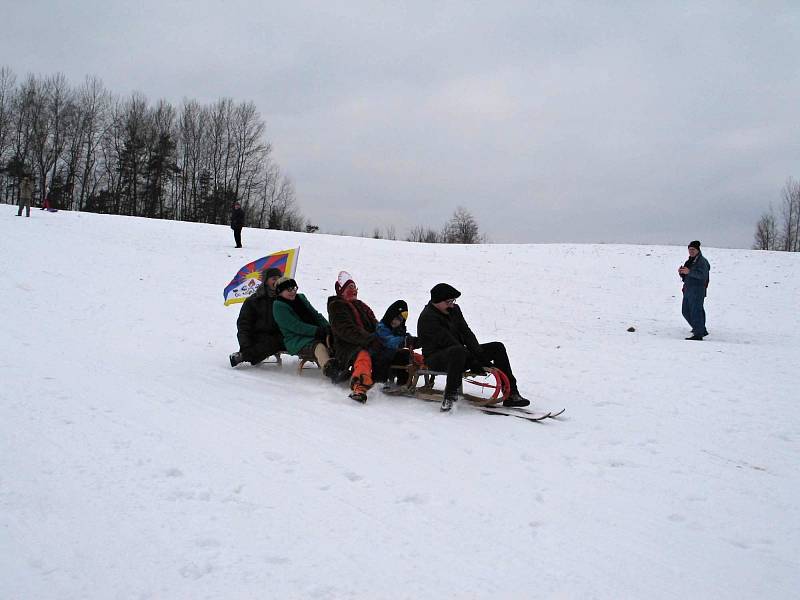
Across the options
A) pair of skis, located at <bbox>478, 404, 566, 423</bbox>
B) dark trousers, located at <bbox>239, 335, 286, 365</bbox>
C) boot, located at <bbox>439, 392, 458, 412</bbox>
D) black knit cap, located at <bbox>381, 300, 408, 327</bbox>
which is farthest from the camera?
dark trousers, located at <bbox>239, 335, 286, 365</bbox>

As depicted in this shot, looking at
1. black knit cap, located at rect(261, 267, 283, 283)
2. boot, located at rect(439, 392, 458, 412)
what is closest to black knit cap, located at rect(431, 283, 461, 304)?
boot, located at rect(439, 392, 458, 412)

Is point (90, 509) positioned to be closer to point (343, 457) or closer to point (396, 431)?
point (343, 457)

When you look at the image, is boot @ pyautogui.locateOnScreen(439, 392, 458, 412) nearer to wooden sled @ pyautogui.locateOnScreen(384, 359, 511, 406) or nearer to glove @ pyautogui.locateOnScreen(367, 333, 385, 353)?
wooden sled @ pyautogui.locateOnScreen(384, 359, 511, 406)

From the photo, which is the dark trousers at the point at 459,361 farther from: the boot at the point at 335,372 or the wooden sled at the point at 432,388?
the boot at the point at 335,372

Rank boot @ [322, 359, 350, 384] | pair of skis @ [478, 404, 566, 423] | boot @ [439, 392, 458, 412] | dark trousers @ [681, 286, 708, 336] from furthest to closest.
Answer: dark trousers @ [681, 286, 708, 336] → boot @ [322, 359, 350, 384] → boot @ [439, 392, 458, 412] → pair of skis @ [478, 404, 566, 423]

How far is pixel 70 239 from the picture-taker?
61.0 feet

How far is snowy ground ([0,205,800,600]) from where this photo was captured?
3.10 m

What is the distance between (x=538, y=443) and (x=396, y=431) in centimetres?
140

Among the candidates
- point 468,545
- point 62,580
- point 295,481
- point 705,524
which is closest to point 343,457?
point 295,481

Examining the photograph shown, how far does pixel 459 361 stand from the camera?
6.04 metres

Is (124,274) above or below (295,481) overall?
above

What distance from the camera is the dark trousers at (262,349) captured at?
295 inches

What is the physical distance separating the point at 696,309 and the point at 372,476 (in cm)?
982

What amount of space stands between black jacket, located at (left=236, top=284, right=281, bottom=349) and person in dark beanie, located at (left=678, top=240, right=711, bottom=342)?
8737mm
